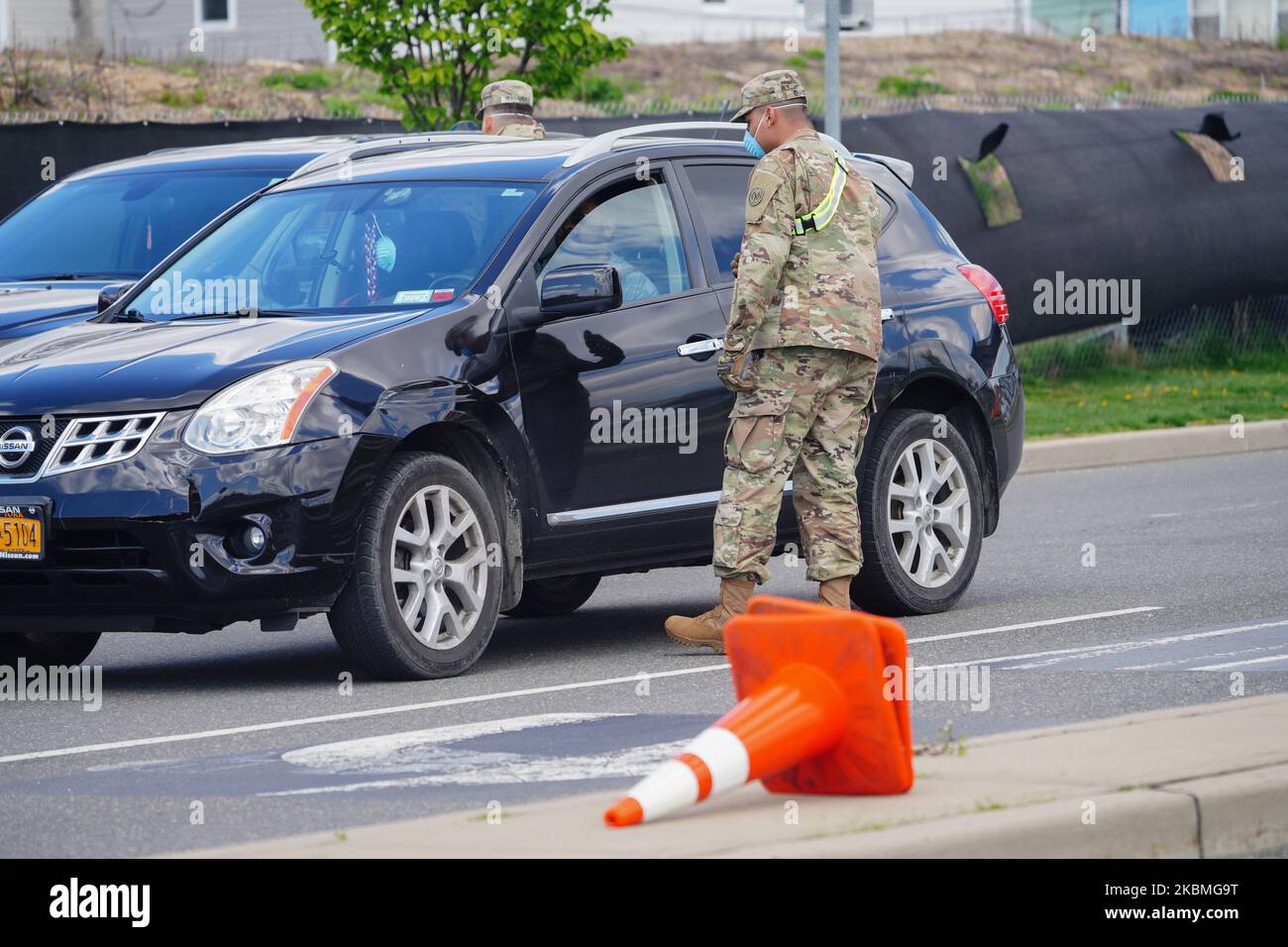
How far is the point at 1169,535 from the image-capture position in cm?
1194

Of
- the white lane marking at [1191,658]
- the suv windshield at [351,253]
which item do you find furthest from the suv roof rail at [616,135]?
the white lane marking at [1191,658]

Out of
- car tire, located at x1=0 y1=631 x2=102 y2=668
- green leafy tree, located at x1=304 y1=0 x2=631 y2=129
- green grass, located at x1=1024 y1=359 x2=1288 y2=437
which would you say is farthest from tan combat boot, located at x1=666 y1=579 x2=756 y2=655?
green leafy tree, located at x1=304 y1=0 x2=631 y2=129

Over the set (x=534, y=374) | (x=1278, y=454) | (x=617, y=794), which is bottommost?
(x=1278, y=454)

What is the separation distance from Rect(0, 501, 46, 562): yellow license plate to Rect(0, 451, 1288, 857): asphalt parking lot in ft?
1.79

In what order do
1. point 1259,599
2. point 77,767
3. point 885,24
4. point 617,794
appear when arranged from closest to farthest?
point 617,794
point 77,767
point 1259,599
point 885,24

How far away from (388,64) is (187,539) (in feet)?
36.1

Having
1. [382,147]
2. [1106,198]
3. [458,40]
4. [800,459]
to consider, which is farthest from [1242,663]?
[1106,198]

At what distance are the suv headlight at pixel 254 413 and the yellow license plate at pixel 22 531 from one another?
565 millimetres

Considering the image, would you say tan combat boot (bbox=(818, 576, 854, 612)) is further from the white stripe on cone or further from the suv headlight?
the white stripe on cone

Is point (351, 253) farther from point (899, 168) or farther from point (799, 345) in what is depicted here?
point (899, 168)

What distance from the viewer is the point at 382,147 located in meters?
9.91

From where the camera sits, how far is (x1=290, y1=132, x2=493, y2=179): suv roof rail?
9344 mm

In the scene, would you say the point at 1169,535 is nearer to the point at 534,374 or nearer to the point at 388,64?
the point at 534,374

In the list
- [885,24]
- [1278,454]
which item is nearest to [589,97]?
[885,24]
